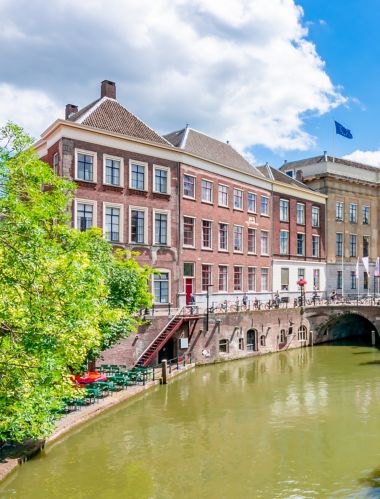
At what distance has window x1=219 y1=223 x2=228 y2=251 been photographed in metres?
40.8

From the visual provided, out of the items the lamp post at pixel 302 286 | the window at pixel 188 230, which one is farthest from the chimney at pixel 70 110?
the lamp post at pixel 302 286

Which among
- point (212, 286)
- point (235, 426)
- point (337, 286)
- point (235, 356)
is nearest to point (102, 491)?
point (235, 426)

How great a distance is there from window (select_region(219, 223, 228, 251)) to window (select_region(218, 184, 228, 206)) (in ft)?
Answer: 6.02

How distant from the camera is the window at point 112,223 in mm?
32594

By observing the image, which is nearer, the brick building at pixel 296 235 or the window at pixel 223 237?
the window at pixel 223 237

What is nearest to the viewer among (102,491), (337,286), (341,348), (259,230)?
(102,491)

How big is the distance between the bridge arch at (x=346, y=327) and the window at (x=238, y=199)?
12.8 meters

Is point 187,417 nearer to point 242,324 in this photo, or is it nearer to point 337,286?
point 242,324

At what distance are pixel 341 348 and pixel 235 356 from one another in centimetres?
1123

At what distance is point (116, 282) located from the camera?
2438 centimetres

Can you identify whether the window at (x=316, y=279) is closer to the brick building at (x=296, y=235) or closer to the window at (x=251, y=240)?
the brick building at (x=296, y=235)

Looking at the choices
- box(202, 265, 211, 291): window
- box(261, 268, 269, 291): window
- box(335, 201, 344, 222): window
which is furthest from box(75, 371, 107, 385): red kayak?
box(335, 201, 344, 222): window

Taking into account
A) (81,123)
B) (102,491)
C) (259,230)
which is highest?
(81,123)

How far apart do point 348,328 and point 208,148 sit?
73.5 ft
